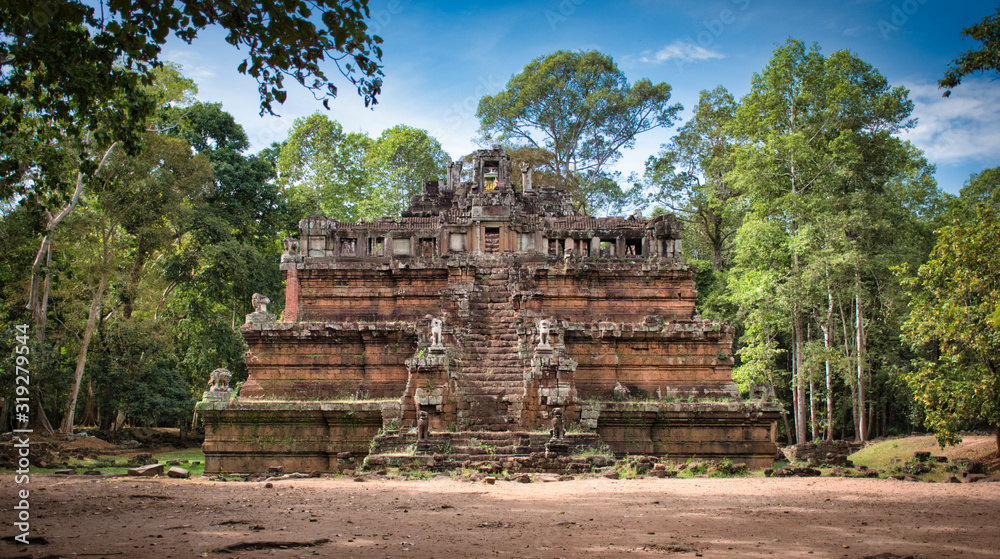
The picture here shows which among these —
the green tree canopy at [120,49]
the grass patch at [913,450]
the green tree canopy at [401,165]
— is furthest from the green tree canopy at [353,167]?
the green tree canopy at [120,49]

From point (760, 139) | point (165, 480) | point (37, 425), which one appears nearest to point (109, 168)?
point (37, 425)

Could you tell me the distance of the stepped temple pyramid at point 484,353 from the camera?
1598 centimetres

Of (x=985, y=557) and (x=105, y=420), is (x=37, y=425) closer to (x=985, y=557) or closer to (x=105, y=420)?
(x=105, y=420)

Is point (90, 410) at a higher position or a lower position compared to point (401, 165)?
lower

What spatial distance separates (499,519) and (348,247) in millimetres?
14188

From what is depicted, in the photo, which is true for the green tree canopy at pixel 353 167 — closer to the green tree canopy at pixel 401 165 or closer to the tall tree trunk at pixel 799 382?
the green tree canopy at pixel 401 165

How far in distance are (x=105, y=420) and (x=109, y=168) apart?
14612 mm

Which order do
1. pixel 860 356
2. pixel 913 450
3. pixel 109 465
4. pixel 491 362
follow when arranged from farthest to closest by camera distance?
pixel 860 356 < pixel 913 450 < pixel 109 465 < pixel 491 362

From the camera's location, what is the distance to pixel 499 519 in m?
8.57

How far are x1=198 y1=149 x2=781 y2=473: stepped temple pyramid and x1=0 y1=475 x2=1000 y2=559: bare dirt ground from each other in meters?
3.38

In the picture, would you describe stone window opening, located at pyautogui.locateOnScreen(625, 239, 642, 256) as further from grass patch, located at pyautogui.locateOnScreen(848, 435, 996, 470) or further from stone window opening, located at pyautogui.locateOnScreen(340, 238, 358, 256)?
grass patch, located at pyautogui.locateOnScreen(848, 435, 996, 470)

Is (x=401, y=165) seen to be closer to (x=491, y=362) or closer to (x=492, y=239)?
(x=492, y=239)

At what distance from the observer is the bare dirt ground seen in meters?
6.77

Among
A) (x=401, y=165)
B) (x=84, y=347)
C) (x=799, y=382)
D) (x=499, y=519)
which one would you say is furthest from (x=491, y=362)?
(x=401, y=165)
